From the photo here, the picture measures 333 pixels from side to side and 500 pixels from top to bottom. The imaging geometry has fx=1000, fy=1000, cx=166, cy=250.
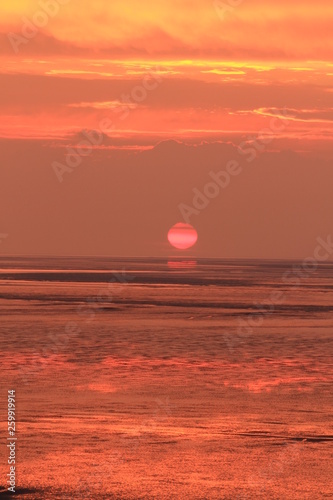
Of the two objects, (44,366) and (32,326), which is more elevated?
(32,326)

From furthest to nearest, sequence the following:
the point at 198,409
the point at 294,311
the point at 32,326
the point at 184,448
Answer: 1. the point at 294,311
2. the point at 32,326
3. the point at 198,409
4. the point at 184,448

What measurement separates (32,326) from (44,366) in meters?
17.0

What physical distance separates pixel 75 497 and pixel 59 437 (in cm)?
405

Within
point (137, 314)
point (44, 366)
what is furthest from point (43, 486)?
point (137, 314)

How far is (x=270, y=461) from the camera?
59.7ft

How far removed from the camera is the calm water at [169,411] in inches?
664

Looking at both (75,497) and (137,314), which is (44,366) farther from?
(137,314)

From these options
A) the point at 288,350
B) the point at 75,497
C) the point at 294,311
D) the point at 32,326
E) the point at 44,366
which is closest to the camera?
the point at 75,497

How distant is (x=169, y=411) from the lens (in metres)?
23.1

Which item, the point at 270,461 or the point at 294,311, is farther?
the point at 294,311

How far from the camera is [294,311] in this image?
65062 millimetres

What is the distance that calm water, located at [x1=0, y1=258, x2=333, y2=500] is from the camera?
16875mm

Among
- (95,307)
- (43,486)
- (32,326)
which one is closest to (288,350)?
(32,326)

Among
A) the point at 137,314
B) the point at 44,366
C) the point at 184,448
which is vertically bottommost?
the point at 184,448
